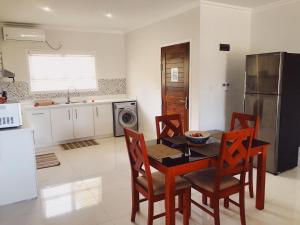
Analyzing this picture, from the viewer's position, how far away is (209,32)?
150 inches

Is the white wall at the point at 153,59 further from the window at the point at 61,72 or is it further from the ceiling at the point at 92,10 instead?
the window at the point at 61,72

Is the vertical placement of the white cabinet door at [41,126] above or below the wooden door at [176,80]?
below

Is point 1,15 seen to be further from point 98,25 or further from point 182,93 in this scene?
point 182,93

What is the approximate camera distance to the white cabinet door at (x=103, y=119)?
545 cm

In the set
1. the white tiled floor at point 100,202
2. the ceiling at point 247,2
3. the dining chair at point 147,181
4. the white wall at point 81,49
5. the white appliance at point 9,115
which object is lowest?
the white tiled floor at point 100,202

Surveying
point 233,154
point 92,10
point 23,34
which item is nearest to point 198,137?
point 233,154

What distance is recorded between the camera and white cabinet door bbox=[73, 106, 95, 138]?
5.20 m

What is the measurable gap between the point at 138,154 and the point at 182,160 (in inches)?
15.0

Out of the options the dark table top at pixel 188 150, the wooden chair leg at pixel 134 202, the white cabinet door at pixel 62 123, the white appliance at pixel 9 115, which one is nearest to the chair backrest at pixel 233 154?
the dark table top at pixel 188 150

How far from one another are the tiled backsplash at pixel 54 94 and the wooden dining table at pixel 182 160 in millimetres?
3642

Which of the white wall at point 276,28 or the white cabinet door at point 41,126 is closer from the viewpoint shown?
the white wall at point 276,28

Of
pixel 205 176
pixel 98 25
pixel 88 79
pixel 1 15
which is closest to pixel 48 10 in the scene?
pixel 1 15

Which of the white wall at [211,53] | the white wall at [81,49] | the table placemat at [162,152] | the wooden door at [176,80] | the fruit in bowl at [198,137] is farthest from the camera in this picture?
the white wall at [81,49]

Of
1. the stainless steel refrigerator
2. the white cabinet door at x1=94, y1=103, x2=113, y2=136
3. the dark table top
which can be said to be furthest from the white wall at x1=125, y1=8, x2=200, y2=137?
the dark table top
